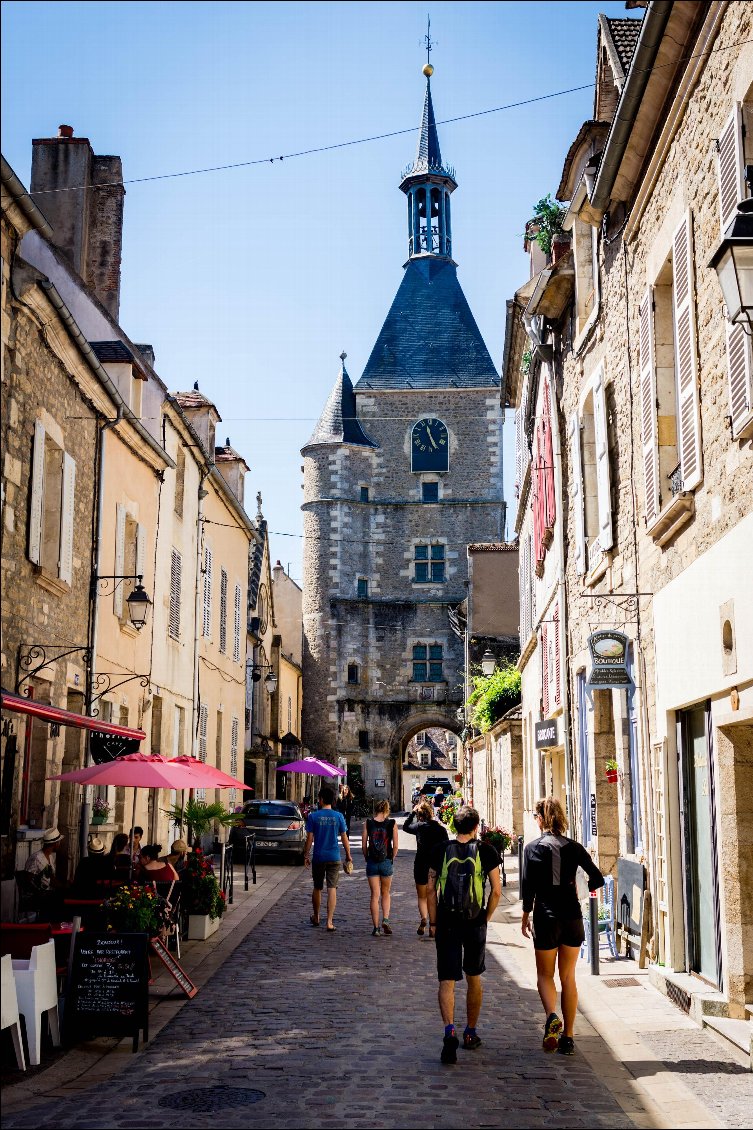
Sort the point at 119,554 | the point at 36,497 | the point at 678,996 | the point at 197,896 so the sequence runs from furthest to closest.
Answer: the point at 119,554
the point at 197,896
the point at 36,497
the point at 678,996

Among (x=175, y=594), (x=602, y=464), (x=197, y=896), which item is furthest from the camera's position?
(x=175, y=594)

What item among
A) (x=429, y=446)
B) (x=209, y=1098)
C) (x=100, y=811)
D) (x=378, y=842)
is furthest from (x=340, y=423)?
(x=209, y=1098)

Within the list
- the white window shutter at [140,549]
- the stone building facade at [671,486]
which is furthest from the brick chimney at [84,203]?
the stone building facade at [671,486]

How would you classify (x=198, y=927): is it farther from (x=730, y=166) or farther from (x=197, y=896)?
(x=730, y=166)

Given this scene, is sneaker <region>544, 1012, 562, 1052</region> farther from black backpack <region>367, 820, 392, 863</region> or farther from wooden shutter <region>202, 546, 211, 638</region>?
wooden shutter <region>202, 546, 211, 638</region>

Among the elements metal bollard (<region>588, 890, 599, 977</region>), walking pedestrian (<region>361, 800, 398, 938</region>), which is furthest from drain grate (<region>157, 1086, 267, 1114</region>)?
walking pedestrian (<region>361, 800, 398, 938</region>)

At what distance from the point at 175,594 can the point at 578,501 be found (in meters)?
9.18

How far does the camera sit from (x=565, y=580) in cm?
Answer: 1458

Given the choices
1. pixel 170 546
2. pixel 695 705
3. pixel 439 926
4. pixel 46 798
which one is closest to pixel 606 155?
pixel 695 705

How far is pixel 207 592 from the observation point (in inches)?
938

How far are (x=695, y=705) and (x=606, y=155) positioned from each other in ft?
15.7

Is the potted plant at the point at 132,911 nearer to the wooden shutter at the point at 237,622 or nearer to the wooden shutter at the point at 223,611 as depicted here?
the wooden shutter at the point at 223,611

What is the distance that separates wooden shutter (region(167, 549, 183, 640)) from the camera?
788 inches

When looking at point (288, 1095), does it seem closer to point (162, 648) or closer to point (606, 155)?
point (606, 155)
